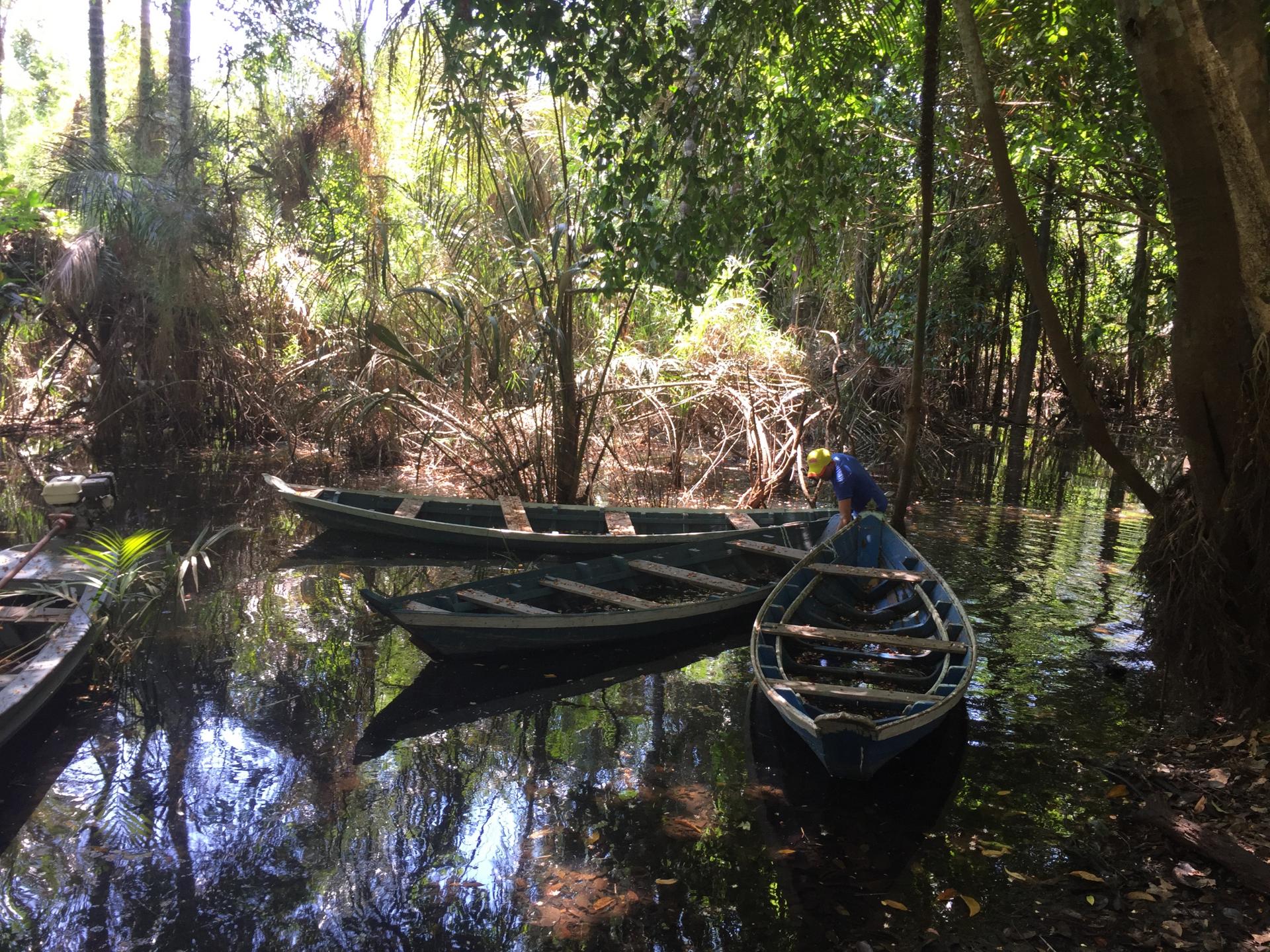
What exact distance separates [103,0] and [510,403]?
12271 millimetres

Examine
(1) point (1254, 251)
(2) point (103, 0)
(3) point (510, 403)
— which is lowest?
(3) point (510, 403)

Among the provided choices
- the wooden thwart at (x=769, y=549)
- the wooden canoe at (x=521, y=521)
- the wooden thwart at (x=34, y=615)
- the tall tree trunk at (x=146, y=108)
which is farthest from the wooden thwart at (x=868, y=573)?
the tall tree trunk at (x=146, y=108)

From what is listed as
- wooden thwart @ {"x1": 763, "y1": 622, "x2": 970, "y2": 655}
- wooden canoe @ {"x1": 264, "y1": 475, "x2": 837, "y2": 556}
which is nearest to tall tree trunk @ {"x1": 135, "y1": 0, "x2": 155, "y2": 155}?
wooden canoe @ {"x1": 264, "y1": 475, "x2": 837, "y2": 556}

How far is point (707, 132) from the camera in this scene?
22.3ft

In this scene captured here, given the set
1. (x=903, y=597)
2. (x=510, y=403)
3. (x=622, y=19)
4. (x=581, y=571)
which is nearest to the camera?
(x=622, y=19)

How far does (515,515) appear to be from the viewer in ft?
30.8

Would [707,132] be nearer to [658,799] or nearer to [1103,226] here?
[658,799]

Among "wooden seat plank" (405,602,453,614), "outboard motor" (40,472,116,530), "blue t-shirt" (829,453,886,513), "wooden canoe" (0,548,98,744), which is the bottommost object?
"wooden canoe" (0,548,98,744)

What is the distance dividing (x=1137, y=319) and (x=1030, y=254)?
8.57 m

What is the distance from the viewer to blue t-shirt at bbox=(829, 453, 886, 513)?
308 inches

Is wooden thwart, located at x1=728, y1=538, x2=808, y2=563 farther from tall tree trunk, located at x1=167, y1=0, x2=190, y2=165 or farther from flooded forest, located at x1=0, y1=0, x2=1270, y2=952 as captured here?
tall tree trunk, located at x1=167, y1=0, x2=190, y2=165

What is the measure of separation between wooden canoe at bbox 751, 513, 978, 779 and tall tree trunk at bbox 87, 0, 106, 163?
507 inches

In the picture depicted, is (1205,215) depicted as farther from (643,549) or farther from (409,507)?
(409,507)

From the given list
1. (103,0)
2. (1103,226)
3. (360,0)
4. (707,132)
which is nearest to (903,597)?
(707,132)
